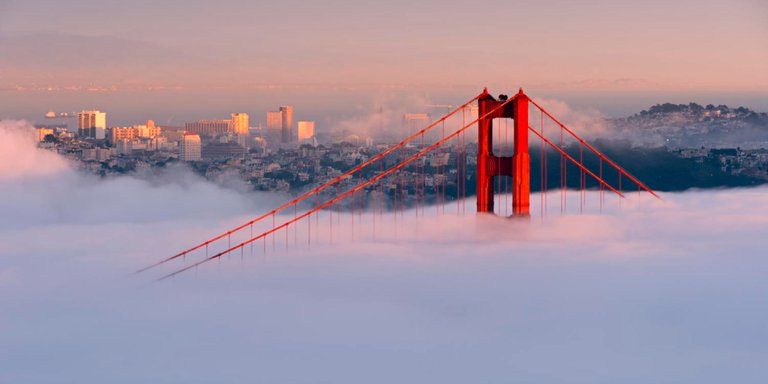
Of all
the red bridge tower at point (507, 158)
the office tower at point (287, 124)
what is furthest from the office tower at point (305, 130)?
the red bridge tower at point (507, 158)

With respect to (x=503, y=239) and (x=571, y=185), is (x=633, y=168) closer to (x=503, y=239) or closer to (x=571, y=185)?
(x=571, y=185)

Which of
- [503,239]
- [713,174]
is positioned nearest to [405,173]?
[713,174]

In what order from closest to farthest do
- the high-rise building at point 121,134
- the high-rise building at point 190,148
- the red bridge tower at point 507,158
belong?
1. the red bridge tower at point 507,158
2. the high-rise building at point 190,148
3. the high-rise building at point 121,134

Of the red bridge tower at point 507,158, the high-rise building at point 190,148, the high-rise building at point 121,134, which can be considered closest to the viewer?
the red bridge tower at point 507,158

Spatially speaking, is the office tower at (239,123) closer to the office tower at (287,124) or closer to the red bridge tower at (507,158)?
→ the office tower at (287,124)

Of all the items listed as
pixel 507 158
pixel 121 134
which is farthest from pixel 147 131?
pixel 507 158

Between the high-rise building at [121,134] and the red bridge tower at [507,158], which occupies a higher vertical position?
the high-rise building at [121,134]

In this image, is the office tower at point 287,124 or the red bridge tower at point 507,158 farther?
the office tower at point 287,124
